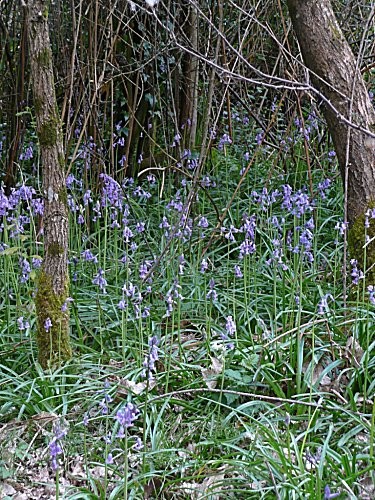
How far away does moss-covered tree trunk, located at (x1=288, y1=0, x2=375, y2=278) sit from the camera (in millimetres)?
3861

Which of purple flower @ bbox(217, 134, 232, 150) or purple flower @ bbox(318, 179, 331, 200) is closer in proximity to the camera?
purple flower @ bbox(318, 179, 331, 200)

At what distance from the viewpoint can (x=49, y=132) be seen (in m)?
3.46

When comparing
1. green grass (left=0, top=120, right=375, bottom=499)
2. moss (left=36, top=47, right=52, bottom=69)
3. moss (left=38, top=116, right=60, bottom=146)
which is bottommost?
green grass (left=0, top=120, right=375, bottom=499)

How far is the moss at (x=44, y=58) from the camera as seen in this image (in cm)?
340

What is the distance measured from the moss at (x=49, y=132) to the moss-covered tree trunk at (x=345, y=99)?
1.37 meters

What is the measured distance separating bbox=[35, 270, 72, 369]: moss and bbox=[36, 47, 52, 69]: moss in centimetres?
96

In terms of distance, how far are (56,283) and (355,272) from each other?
1391 mm

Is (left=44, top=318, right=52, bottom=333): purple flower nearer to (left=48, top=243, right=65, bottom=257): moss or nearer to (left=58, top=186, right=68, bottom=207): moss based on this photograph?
(left=48, top=243, right=65, bottom=257): moss

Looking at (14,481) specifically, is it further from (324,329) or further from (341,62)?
(341,62)

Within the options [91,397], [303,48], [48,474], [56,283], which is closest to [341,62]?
[303,48]

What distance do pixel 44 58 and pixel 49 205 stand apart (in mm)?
668

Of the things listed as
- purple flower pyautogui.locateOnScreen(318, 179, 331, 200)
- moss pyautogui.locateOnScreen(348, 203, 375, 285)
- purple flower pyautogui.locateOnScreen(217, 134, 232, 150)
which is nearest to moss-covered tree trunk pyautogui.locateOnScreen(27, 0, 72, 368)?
moss pyautogui.locateOnScreen(348, 203, 375, 285)

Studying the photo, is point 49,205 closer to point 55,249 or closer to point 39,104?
point 55,249

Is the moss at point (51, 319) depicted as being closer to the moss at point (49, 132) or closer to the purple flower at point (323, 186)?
the moss at point (49, 132)
